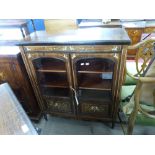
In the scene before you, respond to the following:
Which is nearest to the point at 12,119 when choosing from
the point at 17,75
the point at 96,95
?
the point at 17,75

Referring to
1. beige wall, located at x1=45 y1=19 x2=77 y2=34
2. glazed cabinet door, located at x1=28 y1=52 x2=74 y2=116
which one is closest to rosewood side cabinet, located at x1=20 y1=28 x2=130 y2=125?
glazed cabinet door, located at x1=28 y1=52 x2=74 y2=116

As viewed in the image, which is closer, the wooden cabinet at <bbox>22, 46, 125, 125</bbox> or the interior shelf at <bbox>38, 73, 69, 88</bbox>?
the wooden cabinet at <bbox>22, 46, 125, 125</bbox>

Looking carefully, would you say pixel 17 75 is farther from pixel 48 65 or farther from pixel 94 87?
pixel 94 87

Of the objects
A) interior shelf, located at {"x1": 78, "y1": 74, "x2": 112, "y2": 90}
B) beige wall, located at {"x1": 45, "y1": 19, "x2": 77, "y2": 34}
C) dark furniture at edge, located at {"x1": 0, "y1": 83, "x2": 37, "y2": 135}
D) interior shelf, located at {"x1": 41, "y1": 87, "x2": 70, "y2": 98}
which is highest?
beige wall, located at {"x1": 45, "y1": 19, "x2": 77, "y2": 34}

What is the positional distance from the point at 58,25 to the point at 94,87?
2.41 feet

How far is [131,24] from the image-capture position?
2.79m

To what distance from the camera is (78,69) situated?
1291 millimetres

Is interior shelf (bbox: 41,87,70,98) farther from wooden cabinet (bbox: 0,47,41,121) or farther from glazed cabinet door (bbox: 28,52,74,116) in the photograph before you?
wooden cabinet (bbox: 0,47,41,121)

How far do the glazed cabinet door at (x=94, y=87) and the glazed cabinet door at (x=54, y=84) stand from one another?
4.4 inches

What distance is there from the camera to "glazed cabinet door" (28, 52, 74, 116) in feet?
4.31

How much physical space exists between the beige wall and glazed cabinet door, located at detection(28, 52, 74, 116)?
298mm
